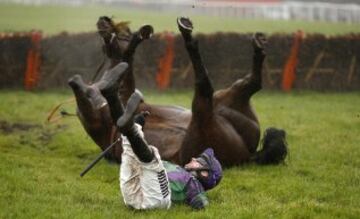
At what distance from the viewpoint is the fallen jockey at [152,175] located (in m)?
6.52

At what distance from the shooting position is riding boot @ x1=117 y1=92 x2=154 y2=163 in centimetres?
638

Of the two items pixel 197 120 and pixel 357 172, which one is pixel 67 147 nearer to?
pixel 197 120

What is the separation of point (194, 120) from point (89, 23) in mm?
22632

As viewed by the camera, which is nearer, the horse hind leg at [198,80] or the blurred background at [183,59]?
the horse hind leg at [198,80]

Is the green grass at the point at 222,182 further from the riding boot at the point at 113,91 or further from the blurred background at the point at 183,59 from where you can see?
the blurred background at the point at 183,59

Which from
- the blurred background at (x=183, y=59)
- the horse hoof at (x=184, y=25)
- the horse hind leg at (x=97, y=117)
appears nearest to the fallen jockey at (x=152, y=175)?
the horse hoof at (x=184, y=25)

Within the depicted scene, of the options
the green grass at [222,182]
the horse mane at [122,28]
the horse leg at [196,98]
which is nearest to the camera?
the green grass at [222,182]

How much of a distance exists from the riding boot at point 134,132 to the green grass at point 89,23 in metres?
18.8

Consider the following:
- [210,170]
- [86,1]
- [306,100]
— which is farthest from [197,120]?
[86,1]

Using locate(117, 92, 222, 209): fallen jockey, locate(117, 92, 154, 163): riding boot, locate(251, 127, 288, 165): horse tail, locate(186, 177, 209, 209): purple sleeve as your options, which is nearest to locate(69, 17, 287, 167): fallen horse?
locate(251, 127, 288, 165): horse tail

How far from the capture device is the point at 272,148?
927cm

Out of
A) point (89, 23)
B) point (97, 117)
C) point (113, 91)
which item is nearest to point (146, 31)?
point (97, 117)

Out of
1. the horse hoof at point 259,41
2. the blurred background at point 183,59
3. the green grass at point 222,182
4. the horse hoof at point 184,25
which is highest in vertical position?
the horse hoof at point 184,25

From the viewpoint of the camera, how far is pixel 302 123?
13.7 m
